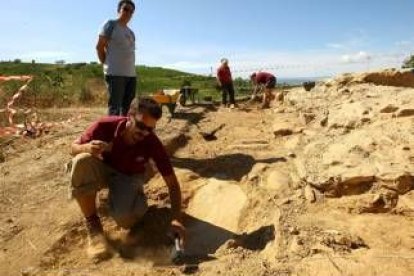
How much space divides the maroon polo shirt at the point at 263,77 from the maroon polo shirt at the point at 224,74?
0.74m

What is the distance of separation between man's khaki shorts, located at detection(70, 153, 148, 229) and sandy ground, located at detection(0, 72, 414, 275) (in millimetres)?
236

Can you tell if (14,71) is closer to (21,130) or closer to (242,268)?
(21,130)

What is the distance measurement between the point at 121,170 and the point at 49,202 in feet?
2.90

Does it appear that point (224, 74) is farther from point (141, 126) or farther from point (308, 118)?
point (141, 126)

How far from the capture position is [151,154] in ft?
12.2

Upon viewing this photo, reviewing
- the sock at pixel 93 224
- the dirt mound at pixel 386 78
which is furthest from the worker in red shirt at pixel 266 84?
the sock at pixel 93 224

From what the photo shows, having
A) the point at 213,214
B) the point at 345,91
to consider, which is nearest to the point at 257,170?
the point at 213,214

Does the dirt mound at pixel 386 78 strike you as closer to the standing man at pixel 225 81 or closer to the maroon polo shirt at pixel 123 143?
the standing man at pixel 225 81

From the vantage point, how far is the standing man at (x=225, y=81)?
39.1 ft

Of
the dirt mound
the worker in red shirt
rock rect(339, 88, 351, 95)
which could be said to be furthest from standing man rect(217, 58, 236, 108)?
rock rect(339, 88, 351, 95)

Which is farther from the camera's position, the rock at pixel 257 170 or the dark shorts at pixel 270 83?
the dark shorts at pixel 270 83

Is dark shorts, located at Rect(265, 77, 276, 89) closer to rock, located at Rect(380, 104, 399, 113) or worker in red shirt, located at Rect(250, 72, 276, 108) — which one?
worker in red shirt, located at Rect(250, 72, 276, 108)

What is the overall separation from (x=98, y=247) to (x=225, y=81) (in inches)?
346

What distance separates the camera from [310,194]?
3939 mm
